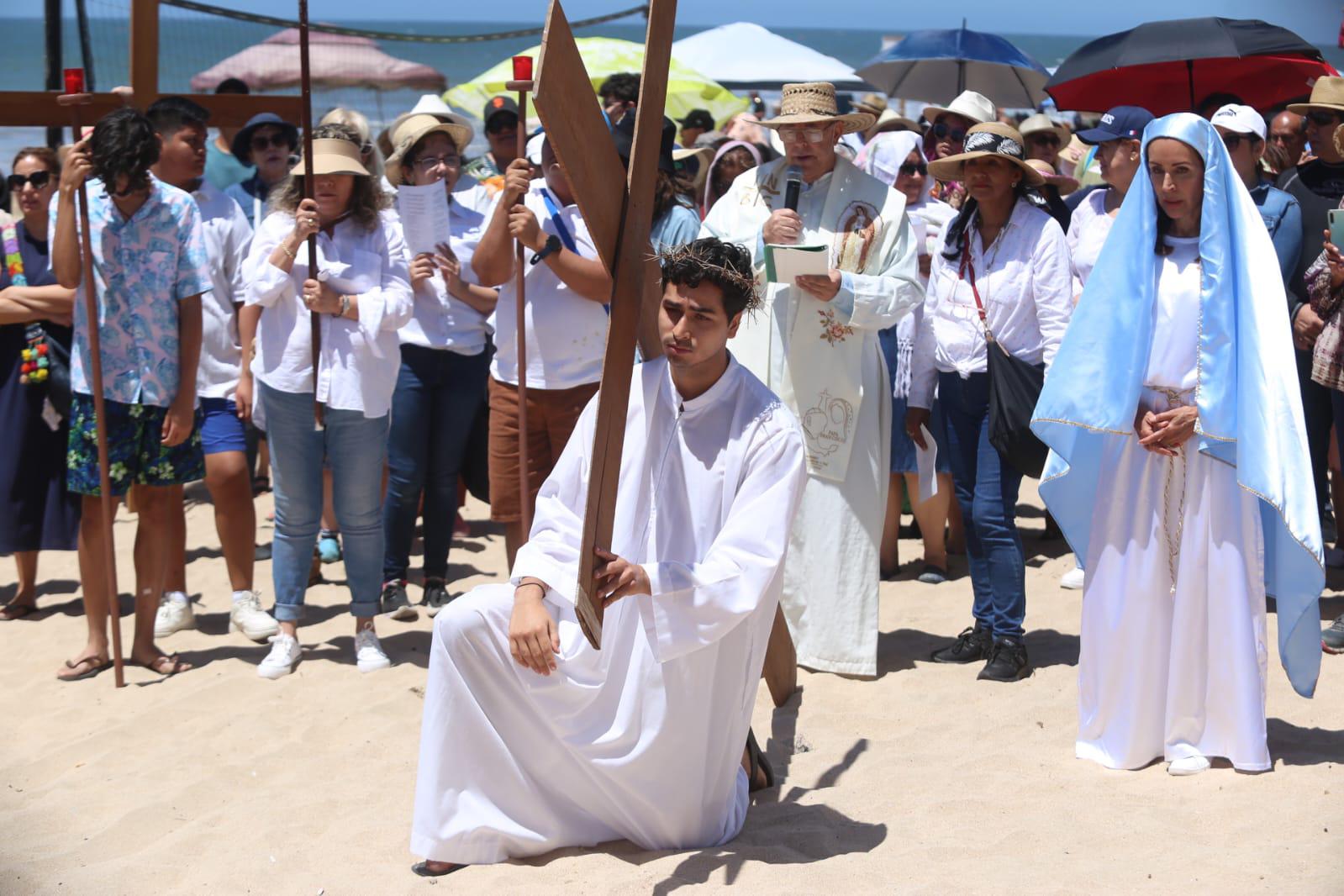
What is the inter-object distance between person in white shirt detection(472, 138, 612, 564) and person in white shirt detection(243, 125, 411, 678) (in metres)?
0.47

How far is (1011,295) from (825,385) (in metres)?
0.82

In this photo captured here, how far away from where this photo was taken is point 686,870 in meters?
4.03

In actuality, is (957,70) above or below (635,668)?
above

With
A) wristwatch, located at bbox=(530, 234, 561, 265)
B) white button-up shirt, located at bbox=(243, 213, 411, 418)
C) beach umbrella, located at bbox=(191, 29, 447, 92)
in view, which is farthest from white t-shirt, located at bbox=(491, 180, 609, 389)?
beach umbrella, located at bbox=(191, 29, 447, 92)

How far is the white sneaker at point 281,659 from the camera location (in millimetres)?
6176

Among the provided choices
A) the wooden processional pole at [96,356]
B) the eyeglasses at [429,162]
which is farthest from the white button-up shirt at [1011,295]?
the wooden processional pole at [96,356]

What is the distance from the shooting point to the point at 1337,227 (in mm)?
5883

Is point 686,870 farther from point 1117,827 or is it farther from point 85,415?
point 85,415

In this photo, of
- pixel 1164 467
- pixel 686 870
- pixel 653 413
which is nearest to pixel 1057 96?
pixel 1164 467

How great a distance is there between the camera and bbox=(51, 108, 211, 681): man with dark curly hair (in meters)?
6.04

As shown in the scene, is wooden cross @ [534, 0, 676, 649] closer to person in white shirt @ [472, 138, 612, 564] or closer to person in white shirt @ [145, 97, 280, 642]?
person in white shirt @ [472, 138, 612, 564]

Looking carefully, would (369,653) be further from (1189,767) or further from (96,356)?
(1189,767)

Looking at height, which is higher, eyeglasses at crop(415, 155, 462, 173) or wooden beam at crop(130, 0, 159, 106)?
wooden beam at crop(130, 0, 159, 106)

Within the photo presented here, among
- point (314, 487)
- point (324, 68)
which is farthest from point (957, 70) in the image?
point (324, 68)
